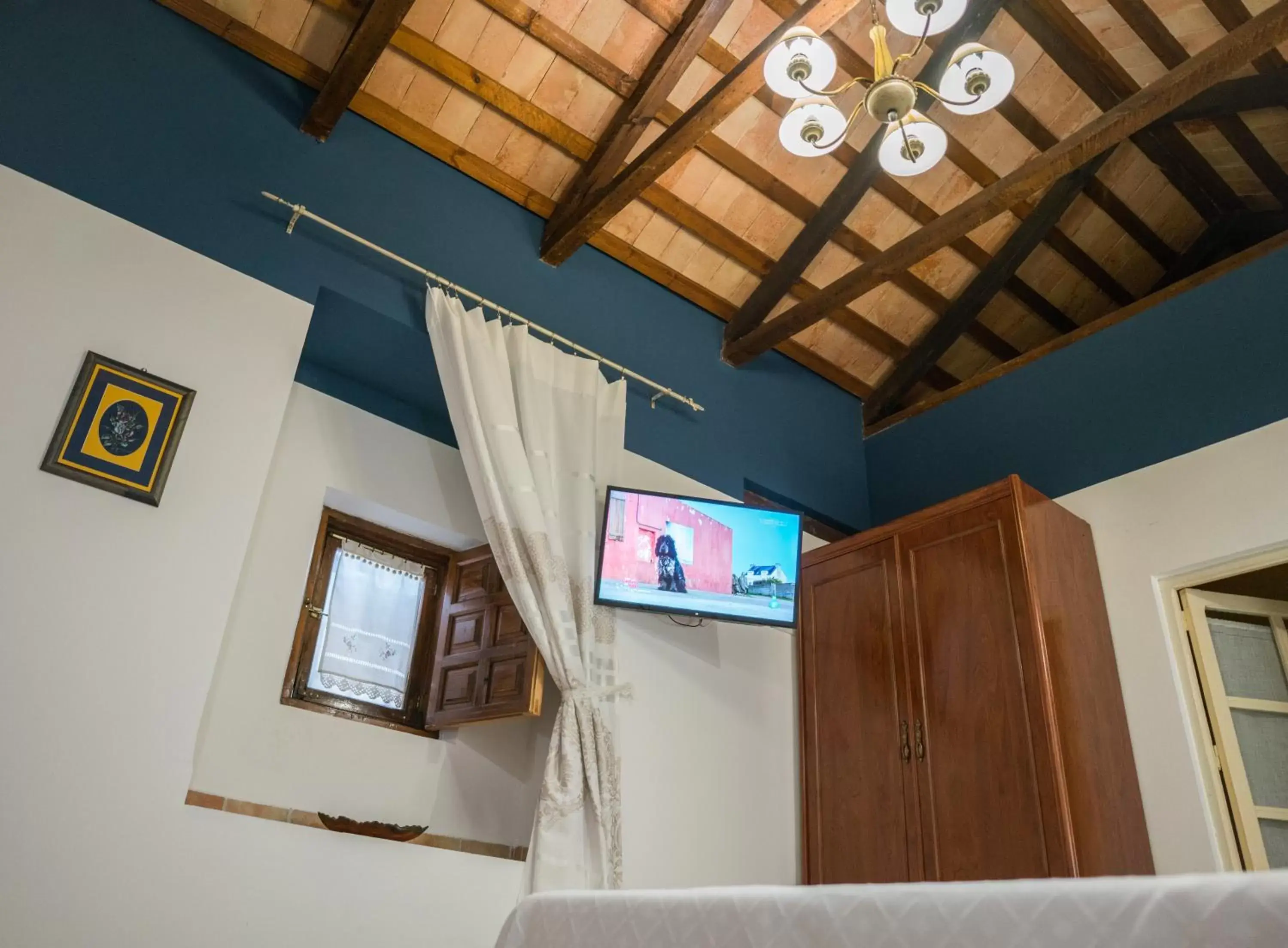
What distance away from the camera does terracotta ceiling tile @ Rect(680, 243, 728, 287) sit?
4.66 m

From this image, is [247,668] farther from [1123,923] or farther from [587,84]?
[1123,923]

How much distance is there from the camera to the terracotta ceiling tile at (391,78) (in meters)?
3.82

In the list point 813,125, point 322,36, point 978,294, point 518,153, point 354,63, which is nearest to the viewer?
point 813,125

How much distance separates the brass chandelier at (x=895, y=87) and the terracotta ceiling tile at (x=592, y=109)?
1.31m

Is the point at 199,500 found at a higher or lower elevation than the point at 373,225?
lower

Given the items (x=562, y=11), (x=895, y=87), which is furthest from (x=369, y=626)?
(x=895, y=87)

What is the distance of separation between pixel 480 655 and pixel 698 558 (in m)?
0.92

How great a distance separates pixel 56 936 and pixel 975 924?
237 centimetres

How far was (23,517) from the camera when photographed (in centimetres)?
257

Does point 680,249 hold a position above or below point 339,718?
above

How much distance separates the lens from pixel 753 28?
3.97 meters

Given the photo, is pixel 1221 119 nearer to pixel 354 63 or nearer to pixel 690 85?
pixel 690 85

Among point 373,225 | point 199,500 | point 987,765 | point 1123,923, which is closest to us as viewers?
point 1123,923

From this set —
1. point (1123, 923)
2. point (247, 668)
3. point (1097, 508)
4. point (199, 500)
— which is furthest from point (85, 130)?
point (1097, 508)
